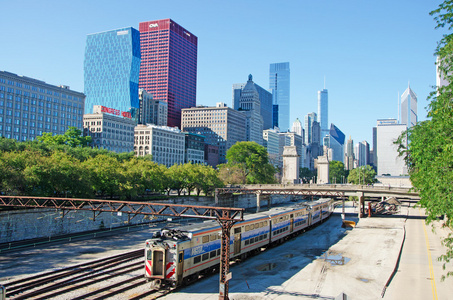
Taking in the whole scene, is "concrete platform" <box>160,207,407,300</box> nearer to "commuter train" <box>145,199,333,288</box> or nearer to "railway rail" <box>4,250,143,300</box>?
"commuter train" <box>145,199,333,288</box>

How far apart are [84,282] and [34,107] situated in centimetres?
13184

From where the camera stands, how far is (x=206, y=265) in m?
32.7

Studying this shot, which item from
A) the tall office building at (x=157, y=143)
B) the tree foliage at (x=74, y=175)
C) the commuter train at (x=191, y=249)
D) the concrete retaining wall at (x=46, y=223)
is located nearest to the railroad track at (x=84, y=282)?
the commuter train at (x=191, y=249)

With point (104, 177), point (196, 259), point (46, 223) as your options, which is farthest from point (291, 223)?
point (46, 223)

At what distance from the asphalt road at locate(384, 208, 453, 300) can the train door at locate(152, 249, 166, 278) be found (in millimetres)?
17361

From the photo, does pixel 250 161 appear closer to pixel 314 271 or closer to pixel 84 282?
pixel 314 271

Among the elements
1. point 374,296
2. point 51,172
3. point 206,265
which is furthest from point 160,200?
→ point 374,296

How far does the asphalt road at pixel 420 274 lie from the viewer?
2983 cm

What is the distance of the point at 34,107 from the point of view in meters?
144

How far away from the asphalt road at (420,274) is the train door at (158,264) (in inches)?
683

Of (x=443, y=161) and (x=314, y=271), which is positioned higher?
(x=443, y=161)

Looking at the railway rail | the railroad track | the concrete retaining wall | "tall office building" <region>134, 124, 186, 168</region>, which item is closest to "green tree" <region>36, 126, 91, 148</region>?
"tall office building" <region>134, 124, 186, 168</region>

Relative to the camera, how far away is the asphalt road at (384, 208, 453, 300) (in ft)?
97.9

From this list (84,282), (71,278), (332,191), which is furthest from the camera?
(332,191)
